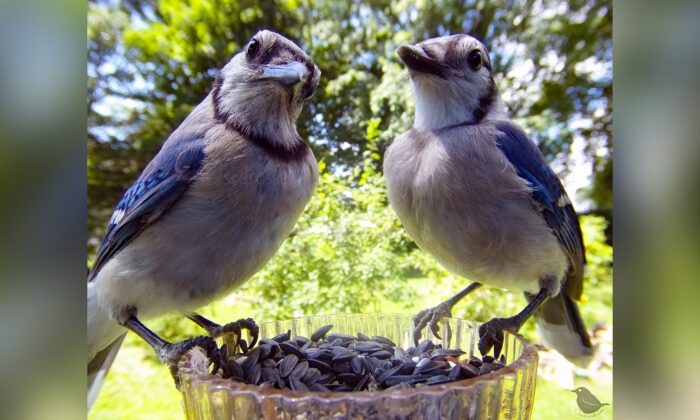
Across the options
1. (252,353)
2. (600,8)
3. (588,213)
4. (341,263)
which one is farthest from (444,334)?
(600,8)

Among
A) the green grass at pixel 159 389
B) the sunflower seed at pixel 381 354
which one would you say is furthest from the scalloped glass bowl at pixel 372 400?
the green grass at pixel 159 389

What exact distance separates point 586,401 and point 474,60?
6.23 ft

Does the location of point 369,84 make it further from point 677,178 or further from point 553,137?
point 677,178

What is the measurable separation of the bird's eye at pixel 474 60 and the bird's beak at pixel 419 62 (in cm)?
7

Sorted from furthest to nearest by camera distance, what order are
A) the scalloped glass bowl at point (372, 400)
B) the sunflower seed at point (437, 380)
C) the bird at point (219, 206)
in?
1. the bird at point (219, 206)
2. the sunflower seed at point (437, 380)
3. the scalloped glass bowl at point (372, 400)

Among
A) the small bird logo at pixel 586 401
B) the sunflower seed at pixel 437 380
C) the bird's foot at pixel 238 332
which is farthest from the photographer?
the small bird logo at pixel 586 401

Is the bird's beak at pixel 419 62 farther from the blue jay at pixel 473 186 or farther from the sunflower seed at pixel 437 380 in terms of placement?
the sunflower seed at pixel 437 380

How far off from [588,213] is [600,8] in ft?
3.73

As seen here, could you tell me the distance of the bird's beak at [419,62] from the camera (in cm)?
92

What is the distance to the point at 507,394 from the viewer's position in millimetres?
689

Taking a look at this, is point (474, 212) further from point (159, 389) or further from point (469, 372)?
point (159, 389)

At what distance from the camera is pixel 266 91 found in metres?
0.88

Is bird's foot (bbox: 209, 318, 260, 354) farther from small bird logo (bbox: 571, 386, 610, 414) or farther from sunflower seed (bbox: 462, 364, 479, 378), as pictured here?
small bird logo (bbox: 571, 386, 610, 414)

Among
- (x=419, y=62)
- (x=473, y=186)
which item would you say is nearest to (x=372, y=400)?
(x=473, y=186)
